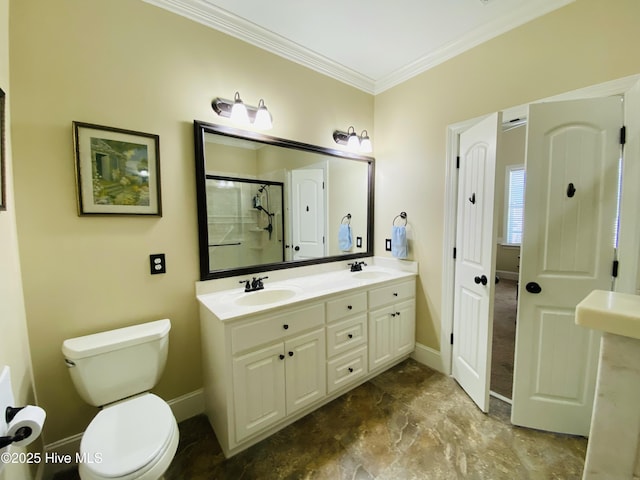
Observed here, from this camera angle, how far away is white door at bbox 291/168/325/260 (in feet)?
7.72

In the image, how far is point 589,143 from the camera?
156 cm

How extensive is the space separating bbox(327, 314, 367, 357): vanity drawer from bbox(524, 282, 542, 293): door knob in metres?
1.10

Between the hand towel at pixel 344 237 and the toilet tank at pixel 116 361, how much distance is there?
5.47 ft

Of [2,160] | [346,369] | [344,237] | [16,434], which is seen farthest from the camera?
[344,237]

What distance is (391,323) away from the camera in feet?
7.73

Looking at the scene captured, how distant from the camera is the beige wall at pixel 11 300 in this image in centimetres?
109

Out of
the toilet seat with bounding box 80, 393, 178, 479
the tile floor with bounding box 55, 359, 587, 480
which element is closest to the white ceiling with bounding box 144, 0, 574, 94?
the toilet seat with bounding box 80, 393, 178, 479

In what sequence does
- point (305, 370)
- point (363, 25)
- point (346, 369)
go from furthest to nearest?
1. point (346, 369)
2. point (363, 25)
3. point (305, 370)

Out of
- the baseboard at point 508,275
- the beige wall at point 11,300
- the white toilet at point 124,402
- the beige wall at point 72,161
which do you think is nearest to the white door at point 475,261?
the beige wall at point 72,161

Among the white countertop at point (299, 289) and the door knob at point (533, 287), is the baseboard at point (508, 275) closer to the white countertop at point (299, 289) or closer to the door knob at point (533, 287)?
the white countertop at point (299, 289)

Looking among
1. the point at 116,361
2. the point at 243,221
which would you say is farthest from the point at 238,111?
the point at 116,361

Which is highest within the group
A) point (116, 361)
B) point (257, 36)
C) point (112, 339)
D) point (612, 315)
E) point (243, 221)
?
point (257, 36)

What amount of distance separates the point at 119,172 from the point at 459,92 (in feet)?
8.30

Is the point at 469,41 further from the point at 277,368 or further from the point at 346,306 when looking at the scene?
the point at 277,368
